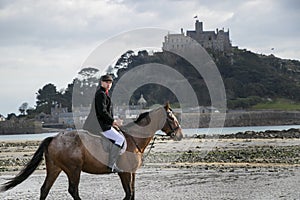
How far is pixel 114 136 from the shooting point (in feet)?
40.3

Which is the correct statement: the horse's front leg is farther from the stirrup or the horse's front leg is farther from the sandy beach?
the sandy beach

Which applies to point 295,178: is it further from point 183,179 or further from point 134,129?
point 134,129

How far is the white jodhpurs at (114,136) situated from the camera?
1227 cm

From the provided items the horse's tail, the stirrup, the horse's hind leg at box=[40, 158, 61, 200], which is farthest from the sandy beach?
the horse's hind leg at box=[40, 158, 61, 200]

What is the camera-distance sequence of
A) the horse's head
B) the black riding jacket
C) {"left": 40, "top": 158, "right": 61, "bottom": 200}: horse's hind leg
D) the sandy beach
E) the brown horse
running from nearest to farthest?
the black riding jacket < the brown horse < {"left": 40, "top": 158, "right": 61, "bottom": 200}: horse's hind leg < the horse's head < the sandy beach

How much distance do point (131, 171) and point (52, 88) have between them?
171 meters

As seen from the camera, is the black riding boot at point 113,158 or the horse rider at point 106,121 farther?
the black riding boot at point 113,158

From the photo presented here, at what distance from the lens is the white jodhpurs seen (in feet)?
40.2

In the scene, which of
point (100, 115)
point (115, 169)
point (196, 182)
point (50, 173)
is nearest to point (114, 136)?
point (100, 115)

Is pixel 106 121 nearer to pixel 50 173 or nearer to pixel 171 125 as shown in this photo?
pixel 50 173

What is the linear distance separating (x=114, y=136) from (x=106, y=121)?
1.40ft

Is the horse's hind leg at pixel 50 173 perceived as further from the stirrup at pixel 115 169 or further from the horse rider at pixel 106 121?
the stirrup at pixel 115 169

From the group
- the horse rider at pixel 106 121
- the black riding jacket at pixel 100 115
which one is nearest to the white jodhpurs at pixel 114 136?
the horse rider at pixel 106 121

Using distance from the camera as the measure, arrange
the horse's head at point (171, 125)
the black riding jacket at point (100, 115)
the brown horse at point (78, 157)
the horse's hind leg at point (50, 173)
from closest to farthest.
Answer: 1. the black riding jacket at point (100, 115)
2. the brown horse at point (78, 157)
3. the horse's hind leg at point (50, 173)
4. the horse's head at point (171, 125)
